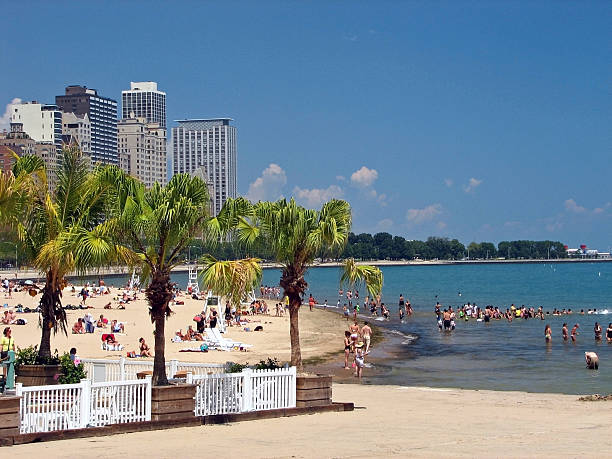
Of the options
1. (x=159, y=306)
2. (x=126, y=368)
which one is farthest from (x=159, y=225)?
(x=126, y=368)

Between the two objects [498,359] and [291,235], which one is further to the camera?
[498,359]

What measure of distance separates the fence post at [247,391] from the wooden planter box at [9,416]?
4.63 m

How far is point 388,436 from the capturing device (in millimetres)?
15070

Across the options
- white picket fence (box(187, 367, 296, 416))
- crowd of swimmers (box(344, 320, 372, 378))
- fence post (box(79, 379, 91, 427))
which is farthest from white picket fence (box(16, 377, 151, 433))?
crowd of swimmers (box(344, 320, 372, 378))

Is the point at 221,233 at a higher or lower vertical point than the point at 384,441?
higher

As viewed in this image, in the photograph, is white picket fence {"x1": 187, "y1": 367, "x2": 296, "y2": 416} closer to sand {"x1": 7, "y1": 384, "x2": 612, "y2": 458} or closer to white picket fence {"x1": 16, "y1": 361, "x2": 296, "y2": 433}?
white picket fence {"x1": 16, "y1": 361, "x2": 296, "y2": 433}

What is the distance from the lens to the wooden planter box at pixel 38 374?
18703 mm

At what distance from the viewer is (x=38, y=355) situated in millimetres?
19469

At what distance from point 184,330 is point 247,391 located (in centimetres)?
Answer: 2889

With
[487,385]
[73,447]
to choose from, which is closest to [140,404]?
[73,447]

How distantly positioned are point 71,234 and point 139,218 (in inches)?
50.6

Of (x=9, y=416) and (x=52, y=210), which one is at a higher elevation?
(x=52, y=210)

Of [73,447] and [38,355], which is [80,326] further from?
[73,447]

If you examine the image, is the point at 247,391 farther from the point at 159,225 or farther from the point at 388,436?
the point at 159,225
